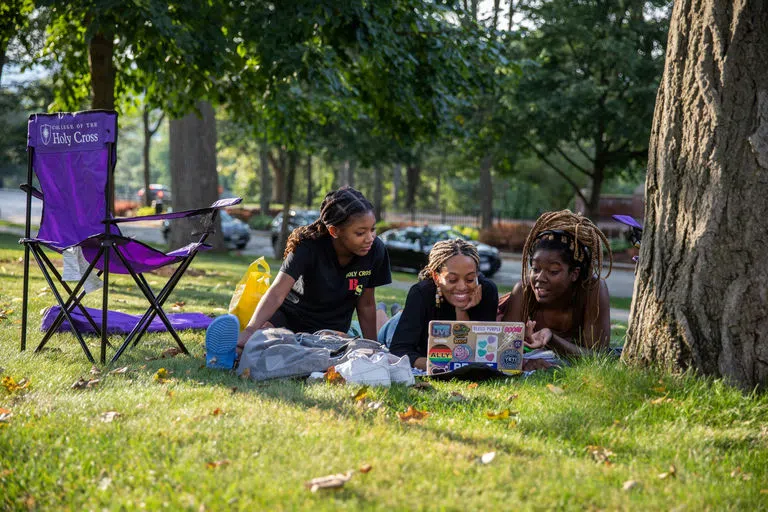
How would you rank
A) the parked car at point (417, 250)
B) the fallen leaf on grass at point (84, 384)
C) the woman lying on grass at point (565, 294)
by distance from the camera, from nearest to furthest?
the fallen leaf on grass at point (84, 384) → the woman lying on grass at point (565, 294) → the parked car at point (417, 250)

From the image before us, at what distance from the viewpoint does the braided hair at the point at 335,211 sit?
16.2 feet

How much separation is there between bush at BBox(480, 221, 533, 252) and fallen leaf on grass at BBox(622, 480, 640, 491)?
979 inches

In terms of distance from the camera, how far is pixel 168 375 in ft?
14.9

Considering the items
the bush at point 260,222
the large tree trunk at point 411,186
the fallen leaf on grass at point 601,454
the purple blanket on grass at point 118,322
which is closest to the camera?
the fallen leaf on grass at point 601,454

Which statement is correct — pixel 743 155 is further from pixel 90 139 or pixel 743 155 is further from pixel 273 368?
pixel 90 139

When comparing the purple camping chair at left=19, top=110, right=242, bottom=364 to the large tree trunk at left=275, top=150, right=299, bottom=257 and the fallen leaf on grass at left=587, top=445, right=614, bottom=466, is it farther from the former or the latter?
the large tree trunk at left=275, top=150, right=299, bottom=257

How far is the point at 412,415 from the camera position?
377cm

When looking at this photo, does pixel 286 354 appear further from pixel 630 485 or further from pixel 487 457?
pixel 630 485

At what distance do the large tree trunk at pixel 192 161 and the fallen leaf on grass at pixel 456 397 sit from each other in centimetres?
1337

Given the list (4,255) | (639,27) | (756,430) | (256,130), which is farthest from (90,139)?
(639,27)

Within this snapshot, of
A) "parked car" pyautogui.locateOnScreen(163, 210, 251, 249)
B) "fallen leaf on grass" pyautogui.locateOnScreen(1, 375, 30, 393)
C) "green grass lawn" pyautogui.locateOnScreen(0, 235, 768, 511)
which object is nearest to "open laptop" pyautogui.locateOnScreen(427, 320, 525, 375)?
"green grass lawn" pyautogui.locateOnScreen(0, 235, 768, 511)

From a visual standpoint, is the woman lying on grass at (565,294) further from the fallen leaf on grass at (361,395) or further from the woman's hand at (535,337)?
the fallen leaf on grass at (361,395)

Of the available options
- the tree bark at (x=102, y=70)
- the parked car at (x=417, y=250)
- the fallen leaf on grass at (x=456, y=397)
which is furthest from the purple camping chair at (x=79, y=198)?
the parked car at (x=417, y=250)

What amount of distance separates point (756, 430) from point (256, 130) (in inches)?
398
